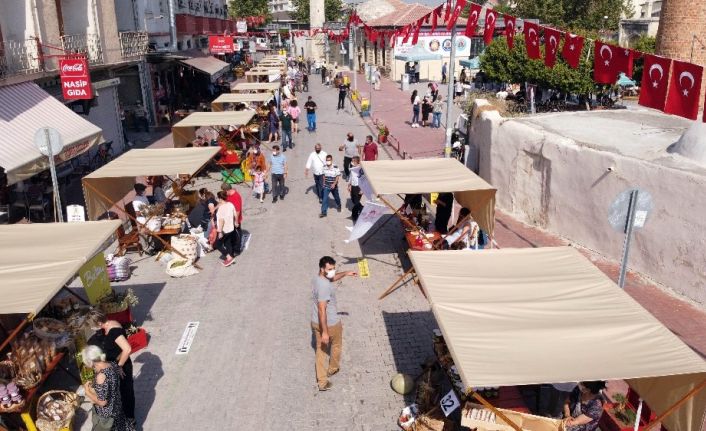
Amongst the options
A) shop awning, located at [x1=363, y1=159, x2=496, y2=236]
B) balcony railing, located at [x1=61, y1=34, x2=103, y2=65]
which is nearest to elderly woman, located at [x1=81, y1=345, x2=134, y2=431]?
shop awning, located at [x1=363, y1=159, x2=496, y2=236]

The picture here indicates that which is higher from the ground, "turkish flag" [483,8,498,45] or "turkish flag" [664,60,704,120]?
"turkish flag" [483,8,498,45]

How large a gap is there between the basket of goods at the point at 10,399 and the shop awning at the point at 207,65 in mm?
27077

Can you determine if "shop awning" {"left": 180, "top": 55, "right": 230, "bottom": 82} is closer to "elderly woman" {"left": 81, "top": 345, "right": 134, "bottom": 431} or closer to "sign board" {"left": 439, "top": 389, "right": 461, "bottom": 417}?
"elderly woman" {"left": 81, "top": 345, "right": 134, "bottom": 431}

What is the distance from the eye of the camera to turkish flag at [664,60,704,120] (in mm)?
7664

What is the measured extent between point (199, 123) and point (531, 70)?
63.4 ft

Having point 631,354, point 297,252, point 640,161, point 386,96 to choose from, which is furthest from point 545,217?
point 386,96

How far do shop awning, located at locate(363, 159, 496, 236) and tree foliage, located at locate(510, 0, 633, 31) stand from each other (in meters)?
48.5

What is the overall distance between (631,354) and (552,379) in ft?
3.20

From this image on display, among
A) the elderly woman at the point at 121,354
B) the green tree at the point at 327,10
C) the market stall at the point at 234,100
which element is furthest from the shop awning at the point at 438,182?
the green tree at the point at 327,10

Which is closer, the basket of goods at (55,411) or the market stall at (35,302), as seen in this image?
the market stall at (35,302)

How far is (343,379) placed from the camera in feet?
26.8

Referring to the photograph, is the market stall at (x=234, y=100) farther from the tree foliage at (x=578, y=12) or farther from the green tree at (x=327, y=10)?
the green tree at (x=327, y=10)

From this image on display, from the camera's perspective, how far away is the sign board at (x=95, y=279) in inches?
343

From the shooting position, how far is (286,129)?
23438 mm
